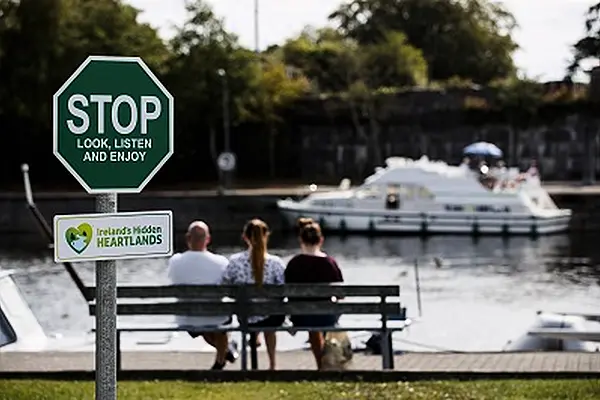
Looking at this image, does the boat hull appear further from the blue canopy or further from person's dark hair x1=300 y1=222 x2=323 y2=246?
person's dark hair x1=300 y1=222 x2=323 y2=246

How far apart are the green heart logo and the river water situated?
9383 mm

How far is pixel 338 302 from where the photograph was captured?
1126 centimetres

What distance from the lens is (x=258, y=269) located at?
11375 millimetres

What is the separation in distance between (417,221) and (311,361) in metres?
39.5

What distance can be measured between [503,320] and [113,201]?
50.9 feet

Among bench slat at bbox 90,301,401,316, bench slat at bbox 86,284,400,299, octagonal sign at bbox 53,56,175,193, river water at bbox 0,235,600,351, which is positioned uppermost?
octagonal sign at bbox 53,56,175,193

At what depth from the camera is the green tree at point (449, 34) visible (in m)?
88.7

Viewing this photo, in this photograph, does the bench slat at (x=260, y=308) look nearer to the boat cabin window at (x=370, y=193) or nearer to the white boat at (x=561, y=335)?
the white boat at (x=561, y=335)

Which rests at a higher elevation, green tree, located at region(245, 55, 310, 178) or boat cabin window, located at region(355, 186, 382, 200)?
green tree, located at region(245, 55, 310, 178)

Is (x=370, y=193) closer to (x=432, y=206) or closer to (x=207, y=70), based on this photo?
(x=432, y=206)

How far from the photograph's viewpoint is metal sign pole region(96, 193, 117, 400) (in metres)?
5.48

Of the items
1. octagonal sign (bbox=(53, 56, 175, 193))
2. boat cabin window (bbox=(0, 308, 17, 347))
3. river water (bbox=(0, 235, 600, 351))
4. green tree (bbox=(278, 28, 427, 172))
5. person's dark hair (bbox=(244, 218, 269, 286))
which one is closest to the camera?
octagonal sign (bbox=(53, 56, 175, 193))

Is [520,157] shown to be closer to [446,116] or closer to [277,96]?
[446,116]

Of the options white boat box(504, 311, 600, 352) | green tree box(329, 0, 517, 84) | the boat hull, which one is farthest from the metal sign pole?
green tree box(329, 0, 517, 84)
